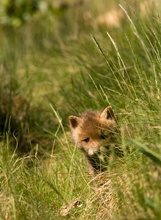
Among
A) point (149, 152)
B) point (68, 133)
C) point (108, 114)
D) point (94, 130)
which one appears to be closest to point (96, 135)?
point (94, 130)

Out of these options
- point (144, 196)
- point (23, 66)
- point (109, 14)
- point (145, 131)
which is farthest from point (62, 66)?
point (144, 196)

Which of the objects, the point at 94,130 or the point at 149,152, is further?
the point at 94,130

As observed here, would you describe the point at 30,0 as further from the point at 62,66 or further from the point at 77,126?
the point at 77,126

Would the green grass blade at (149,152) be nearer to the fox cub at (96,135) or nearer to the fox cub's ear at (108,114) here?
the fox cub at (96,135)

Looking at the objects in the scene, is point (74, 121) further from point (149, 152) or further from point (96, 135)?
point (149, 152)

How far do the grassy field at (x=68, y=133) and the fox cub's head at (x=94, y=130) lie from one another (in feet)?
0.48

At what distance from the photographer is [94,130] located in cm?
638

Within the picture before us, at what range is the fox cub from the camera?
19.0 feet

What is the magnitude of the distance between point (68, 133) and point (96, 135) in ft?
3.31

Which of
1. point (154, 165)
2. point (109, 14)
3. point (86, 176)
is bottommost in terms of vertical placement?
point (109, 14)

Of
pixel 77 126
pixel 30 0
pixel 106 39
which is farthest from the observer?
pixel 30 0

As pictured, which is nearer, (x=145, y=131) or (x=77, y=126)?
(x=145, y=131)

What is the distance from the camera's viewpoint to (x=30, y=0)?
11750mm

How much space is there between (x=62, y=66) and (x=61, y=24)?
3.47m
